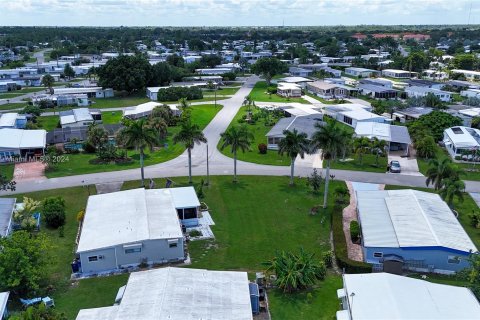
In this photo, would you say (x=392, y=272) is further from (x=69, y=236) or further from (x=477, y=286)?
(x=69, y=236)

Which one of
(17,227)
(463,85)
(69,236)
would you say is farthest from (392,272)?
(463,85)

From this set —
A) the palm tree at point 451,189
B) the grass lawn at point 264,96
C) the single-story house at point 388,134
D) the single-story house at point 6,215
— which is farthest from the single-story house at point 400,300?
the grass lawn at point 264,96

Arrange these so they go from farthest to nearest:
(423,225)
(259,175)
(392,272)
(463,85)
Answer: (463,85), (259,175), (423,225), (392,272)

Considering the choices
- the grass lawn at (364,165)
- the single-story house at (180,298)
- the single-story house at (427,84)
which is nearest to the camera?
the single-story house at (180,298)

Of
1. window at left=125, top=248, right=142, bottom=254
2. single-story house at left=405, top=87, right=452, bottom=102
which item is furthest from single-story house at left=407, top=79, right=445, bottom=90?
window at left=125, top=248, right=142, bottom=254

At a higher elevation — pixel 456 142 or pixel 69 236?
pixel 456 142

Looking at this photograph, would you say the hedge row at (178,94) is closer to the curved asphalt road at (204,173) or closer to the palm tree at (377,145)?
the curved asphalt road at (204,173)

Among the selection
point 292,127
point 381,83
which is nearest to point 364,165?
point 292,127
